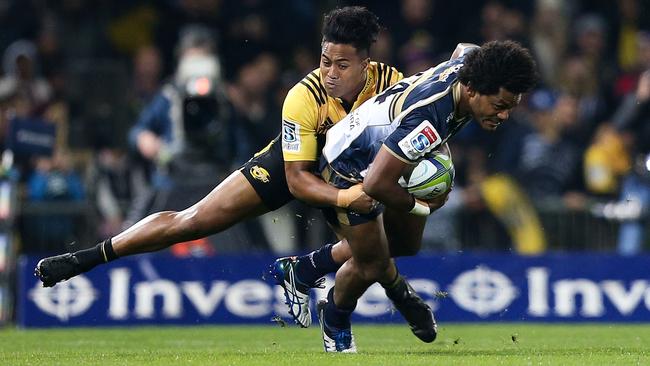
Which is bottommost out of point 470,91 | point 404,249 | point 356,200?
point 404,249

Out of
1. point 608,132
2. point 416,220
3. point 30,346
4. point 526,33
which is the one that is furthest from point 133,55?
point 416,220

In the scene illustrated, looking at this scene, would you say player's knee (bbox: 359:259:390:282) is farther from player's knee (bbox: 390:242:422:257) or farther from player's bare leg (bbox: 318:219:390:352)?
player's knee (bbox: 390:242:422:257)

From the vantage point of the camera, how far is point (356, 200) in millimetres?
9328

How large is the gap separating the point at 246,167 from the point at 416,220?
4.23ft

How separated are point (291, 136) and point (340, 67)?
1.91 feet

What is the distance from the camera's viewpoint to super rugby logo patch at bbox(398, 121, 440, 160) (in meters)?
8.84

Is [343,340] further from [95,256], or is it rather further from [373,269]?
[95,256]

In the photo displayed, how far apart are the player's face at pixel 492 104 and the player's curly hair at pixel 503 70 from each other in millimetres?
30

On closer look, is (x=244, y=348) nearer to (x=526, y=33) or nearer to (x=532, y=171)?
(x=532, y=171)

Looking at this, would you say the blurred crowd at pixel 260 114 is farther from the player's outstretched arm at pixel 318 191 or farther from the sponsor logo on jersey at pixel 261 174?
the player's outstretched arm at pixel 318 191

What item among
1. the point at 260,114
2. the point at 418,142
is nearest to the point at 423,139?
the point at 418,142

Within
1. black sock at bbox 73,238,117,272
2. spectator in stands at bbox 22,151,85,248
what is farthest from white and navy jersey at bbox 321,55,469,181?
spectator in stands at bbox 22,151,85,248

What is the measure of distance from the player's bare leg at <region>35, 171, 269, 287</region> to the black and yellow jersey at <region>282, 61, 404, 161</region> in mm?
518

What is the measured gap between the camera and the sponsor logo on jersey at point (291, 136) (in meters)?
9.77
